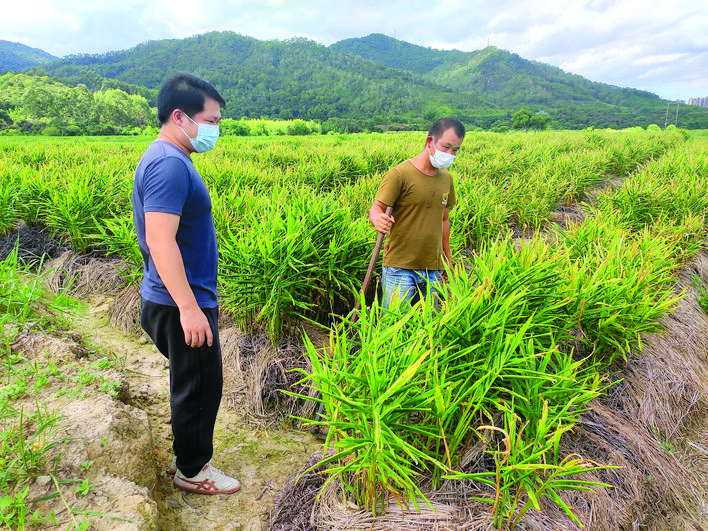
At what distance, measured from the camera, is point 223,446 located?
7.47 feet

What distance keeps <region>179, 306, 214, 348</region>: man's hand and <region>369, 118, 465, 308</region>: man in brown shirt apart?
1.17 meters

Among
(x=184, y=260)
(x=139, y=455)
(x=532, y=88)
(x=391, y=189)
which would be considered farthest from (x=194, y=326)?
(x=532, y=88)

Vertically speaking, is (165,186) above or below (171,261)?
above

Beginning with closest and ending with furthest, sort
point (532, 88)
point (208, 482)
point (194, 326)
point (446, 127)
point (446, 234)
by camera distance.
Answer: point (194, 326)
point (208, 482)
point (446, 127)
point (446, 234)
point (532, 88)

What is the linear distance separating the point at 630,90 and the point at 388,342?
170711 mm

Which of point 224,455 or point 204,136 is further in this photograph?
point 224,455

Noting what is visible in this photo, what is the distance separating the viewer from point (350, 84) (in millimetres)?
104250

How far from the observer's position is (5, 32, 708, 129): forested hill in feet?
245

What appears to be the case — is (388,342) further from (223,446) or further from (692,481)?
(692,481)

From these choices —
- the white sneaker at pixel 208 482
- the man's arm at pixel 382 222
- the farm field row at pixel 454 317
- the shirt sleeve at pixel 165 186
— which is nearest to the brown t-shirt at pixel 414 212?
the man's arm at pixel 382 222

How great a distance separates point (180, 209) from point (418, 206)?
5.06 feet

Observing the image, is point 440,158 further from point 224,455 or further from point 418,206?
point 224,455

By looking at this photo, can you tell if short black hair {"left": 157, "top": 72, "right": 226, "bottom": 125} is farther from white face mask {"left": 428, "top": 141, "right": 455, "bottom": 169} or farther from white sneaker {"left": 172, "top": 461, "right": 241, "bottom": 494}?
white sneaker {"left": 172, "top": 461, "right": 241, "bottom": 494}

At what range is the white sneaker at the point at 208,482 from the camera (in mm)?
1846
